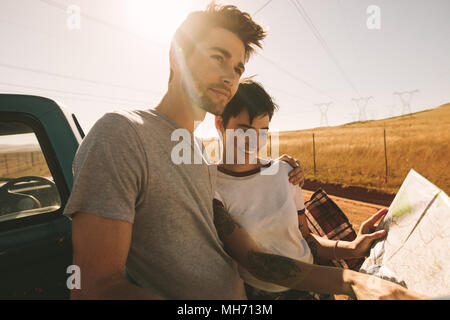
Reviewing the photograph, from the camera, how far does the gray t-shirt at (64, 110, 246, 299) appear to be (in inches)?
31.3

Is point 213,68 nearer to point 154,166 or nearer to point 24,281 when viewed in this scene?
point 154,166

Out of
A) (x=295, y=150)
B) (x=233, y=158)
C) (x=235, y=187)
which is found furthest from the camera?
(x=295, y=150)

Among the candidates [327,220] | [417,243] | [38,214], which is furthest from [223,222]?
[327,220]

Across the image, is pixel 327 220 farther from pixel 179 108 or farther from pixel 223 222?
pixel 179 108

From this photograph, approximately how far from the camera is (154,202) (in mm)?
976

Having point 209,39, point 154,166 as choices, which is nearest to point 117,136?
point 154,166

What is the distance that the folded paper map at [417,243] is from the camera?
4.00 feet

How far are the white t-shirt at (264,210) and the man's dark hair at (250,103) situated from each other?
1.48 feet

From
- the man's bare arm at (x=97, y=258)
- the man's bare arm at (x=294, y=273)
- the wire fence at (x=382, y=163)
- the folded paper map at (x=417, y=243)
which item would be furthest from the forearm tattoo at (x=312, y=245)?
the wire fence at (x=382, y=163)

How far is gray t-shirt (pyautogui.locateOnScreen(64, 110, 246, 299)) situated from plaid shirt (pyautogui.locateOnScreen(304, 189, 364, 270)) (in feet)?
4.98

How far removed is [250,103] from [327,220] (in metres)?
1.60

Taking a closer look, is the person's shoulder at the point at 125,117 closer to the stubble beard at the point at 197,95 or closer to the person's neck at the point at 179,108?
the person's neck at the point at 179,108
